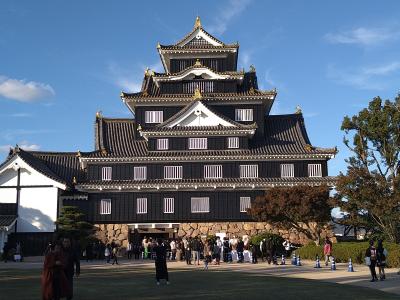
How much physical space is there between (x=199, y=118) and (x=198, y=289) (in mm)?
31885

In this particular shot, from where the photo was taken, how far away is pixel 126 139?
5262 centimetres

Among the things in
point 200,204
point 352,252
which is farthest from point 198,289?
point 200,204

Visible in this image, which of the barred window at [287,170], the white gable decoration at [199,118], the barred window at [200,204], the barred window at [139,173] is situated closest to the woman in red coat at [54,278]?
the barred window at [200,204]

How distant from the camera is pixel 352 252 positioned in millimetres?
33562

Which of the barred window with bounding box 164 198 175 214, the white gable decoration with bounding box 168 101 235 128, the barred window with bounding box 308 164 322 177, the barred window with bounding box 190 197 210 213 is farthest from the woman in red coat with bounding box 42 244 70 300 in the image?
the barred window with bounding box 308 164 322 177

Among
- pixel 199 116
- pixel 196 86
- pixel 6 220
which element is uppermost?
pixel 196 86

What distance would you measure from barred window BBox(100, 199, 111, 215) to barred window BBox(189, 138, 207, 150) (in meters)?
9.29

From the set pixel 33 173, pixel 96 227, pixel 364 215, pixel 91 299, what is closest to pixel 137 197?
pixel 96 227

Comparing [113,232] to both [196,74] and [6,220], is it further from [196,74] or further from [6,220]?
[196,74]

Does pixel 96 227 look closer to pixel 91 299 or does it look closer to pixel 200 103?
pixel 200 103

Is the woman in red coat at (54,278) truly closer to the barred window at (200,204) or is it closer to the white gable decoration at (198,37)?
the barred window at (200,204)

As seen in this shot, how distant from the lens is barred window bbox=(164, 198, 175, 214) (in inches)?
1913

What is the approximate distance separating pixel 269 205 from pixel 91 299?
2705 centimetres

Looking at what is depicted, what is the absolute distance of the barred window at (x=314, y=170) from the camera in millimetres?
49156
